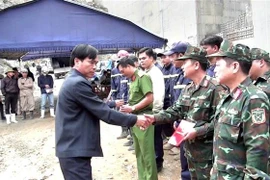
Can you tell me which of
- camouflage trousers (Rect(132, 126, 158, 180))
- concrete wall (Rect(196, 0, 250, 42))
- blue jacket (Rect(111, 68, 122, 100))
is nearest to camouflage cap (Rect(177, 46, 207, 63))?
camouflage trousers (Rect(132, 126, 158, 180))

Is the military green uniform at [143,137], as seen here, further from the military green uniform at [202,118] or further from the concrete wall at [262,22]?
the concrete wall at [262,22]

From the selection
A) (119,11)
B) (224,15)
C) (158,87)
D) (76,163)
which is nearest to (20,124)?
(158,87)

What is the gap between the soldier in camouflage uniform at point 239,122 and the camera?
1.81 metres

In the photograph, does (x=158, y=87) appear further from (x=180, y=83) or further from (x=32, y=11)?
(x=32, y=11)

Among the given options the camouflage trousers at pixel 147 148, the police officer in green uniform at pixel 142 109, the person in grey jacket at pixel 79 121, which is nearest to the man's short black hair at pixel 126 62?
the police officer in green uniform at pixel 142 109

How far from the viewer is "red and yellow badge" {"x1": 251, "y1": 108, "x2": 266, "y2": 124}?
1818mm

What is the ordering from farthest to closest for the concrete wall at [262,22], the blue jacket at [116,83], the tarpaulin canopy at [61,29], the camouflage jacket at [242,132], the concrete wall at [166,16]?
the concrete wall at [166,16] < the tarpaulin canopy at [61,29] < the concrete wall at [262,22] < the blue jacket at [116,83] < the camouflage jacket at [242,132]

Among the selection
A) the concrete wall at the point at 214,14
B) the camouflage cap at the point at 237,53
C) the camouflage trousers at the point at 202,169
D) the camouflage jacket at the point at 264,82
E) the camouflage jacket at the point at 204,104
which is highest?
the concrete wall at the point at 214,14

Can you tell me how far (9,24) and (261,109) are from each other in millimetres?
8229

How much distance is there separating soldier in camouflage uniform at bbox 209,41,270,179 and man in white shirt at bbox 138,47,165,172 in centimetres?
212

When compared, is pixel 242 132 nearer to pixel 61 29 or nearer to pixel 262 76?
pixel 262 76

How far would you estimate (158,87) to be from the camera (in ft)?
14.1

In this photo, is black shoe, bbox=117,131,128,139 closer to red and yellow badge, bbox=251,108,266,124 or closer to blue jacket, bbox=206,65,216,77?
blue jacket, bbox=206,65,216,77

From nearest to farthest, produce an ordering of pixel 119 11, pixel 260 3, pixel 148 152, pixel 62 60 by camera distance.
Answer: pixel 148 152
pixel 260 3
pixel 62 60
pixel 119 11
